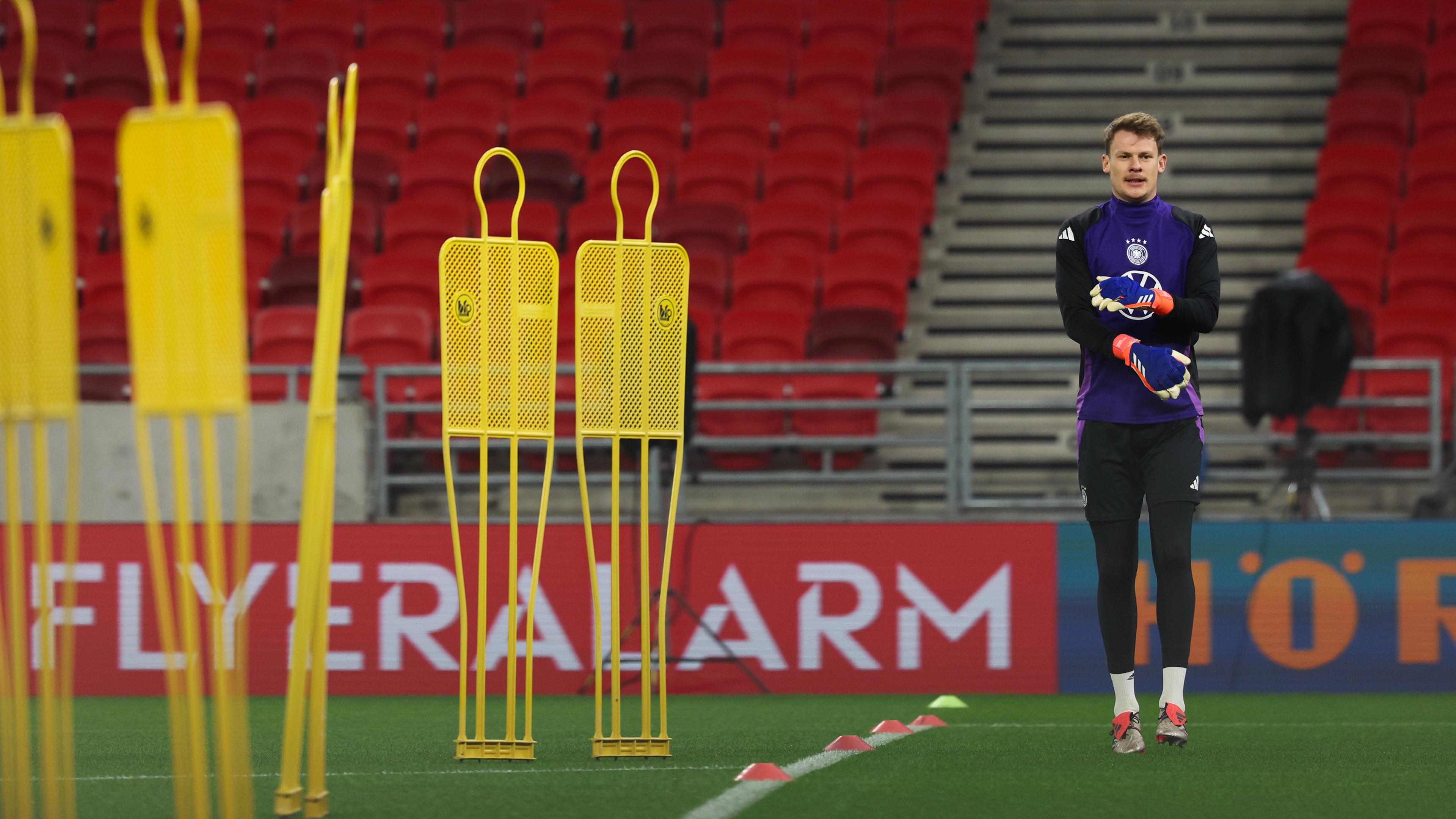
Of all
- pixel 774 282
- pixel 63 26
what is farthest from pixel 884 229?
pixel 63 26

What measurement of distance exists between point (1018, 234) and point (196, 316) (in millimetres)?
10072

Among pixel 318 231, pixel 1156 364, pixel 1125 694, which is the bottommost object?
pixel 1125 694

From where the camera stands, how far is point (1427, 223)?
11.3m

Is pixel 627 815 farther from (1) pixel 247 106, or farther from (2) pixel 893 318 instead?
(1) pixel 247 106

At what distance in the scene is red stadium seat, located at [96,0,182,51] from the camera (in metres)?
14.1

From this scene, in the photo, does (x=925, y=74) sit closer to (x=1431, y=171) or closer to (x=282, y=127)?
(x=1431, y=171)

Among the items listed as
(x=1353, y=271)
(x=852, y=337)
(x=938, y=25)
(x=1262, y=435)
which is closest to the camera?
(x=1262, y=435)

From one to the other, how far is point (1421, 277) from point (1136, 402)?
6.99 metres

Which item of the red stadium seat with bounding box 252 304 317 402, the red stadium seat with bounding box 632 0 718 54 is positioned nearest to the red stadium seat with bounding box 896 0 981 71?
the red stadium seat with bounding box 632 0 718 54

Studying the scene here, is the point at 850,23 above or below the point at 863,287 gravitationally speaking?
above

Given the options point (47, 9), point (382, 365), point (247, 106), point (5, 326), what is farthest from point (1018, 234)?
point (5, 326)

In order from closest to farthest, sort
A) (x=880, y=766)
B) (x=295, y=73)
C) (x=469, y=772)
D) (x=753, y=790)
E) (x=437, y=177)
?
(x=753, y=790), (x=469, y=772), (x=880, y=766), (x=437, y=177), (x=295, y=73)

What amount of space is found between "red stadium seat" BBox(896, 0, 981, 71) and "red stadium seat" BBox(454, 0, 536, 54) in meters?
3.17

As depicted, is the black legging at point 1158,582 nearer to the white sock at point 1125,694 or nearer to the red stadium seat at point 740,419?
the white sock at point 1125,694
